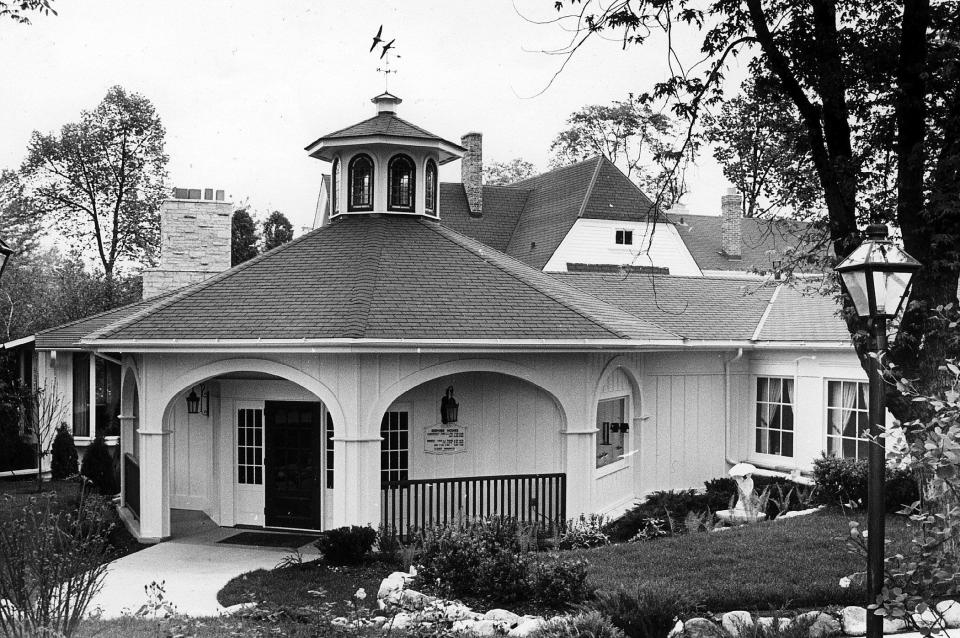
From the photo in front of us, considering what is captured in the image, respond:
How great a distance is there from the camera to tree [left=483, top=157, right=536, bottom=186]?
5203 centimetres

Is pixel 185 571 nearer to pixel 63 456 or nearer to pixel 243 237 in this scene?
pixel 63 456

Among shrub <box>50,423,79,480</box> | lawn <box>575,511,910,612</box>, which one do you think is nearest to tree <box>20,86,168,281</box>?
shrub <box>50,423,79,480</box>

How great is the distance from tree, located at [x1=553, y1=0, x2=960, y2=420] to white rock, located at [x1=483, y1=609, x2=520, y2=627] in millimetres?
4252

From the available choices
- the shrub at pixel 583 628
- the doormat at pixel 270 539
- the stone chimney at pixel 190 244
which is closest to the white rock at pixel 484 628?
the shrub at pixel 583 628

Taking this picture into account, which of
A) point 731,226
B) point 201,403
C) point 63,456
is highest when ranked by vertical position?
point 731,226

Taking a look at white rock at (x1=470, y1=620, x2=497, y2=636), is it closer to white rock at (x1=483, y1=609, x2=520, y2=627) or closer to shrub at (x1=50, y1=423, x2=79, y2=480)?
white rock at (x1=483, y1=609, x2=520, y2=627)

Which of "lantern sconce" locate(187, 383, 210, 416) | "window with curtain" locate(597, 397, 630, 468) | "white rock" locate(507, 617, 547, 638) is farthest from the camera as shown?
"window with curtain" locate(597, 397, 630, 468)

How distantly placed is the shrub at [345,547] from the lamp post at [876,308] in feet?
21.4

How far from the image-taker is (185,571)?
11570mm

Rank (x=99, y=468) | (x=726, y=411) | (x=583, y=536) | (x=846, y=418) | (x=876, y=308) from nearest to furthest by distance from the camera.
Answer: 1. (x=876, y=308)
2. (x=583, y=536)
3. (x=846, y=418)
4. (x=726, y=411)
5. (x=99, y=468)

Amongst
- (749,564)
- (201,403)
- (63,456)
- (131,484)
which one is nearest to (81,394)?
(63,456)

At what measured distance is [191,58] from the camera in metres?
29.8

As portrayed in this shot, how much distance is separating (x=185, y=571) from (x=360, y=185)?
7278 millimetres

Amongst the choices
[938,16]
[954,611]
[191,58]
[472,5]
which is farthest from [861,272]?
[191,58]
